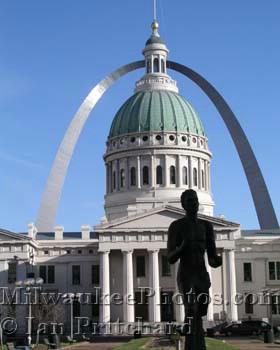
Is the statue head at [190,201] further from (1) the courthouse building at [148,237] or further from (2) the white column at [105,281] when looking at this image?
(2) the white column at [105,281]

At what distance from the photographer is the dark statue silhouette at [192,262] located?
56.5ft

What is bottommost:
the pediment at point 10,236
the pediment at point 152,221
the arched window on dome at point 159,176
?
the pediment at point 10,236

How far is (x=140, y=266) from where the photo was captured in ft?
300

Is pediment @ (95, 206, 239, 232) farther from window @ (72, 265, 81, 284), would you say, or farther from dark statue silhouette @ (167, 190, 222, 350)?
dark statue silhouette @ (167, 190, 222, 350)

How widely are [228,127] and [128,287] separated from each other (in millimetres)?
40778

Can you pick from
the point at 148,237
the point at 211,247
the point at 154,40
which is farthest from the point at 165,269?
the point at 211,247

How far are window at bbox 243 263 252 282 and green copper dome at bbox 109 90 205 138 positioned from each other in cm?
2480

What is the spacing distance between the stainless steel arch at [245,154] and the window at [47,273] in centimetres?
3211

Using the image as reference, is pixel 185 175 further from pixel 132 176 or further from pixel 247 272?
pixel 247 272

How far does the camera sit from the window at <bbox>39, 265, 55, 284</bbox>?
95.1 meters

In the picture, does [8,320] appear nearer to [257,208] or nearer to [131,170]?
[131,170]

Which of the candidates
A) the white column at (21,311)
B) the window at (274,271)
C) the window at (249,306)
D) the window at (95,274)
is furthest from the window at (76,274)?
the window at (274,271)

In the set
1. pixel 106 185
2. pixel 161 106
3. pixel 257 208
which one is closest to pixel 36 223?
pixel 106 185

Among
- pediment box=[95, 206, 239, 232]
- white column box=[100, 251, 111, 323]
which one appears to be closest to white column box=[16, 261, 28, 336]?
white column box=[100, 251, 111, 323]
